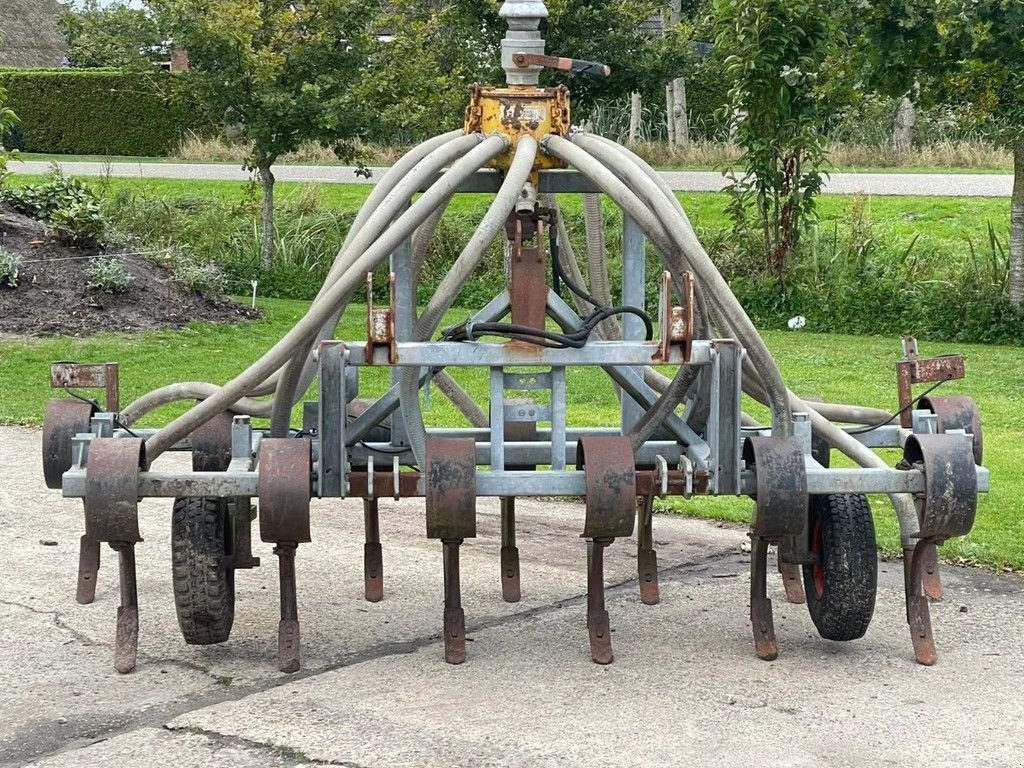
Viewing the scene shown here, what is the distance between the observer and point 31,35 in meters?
46.8

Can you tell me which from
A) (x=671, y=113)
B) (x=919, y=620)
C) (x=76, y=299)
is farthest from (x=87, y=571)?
(x=671, y=113)

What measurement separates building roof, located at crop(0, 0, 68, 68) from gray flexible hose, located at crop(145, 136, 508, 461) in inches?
1666

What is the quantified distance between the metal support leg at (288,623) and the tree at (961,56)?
7029mm

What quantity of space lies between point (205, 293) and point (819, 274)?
499cm

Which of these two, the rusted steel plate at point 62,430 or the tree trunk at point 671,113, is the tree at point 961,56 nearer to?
the rusted steel plate at point 62,430

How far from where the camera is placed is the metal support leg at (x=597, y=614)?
4.90 m

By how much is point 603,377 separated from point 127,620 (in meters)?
5.99

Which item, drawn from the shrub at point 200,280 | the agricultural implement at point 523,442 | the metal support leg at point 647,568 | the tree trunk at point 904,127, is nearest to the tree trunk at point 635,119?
the tree trunk at point 904,127

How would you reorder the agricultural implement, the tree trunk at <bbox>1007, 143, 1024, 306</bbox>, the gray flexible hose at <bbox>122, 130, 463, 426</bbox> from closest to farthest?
1. the agricultural implement
2. the gray flexible hose at <bbox>122, 130, 463, 426</bbox>
3. the tree trunk at <bbox>1007, 143, 1024, 306</bbox>

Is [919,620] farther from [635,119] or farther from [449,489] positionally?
[635,119]

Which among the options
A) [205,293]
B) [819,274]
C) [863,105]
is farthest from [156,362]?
[863,105]

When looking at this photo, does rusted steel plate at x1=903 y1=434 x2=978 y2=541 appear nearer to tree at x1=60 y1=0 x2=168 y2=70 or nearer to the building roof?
tree at x1=60 y1=0 x2=168 y2=70

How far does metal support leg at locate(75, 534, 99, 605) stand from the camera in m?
5.52

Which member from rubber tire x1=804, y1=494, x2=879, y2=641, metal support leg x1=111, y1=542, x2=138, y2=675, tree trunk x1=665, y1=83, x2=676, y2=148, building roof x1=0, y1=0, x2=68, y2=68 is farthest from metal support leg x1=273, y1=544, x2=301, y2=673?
building roof x1=0, y1=0, x2=68, y2=68
